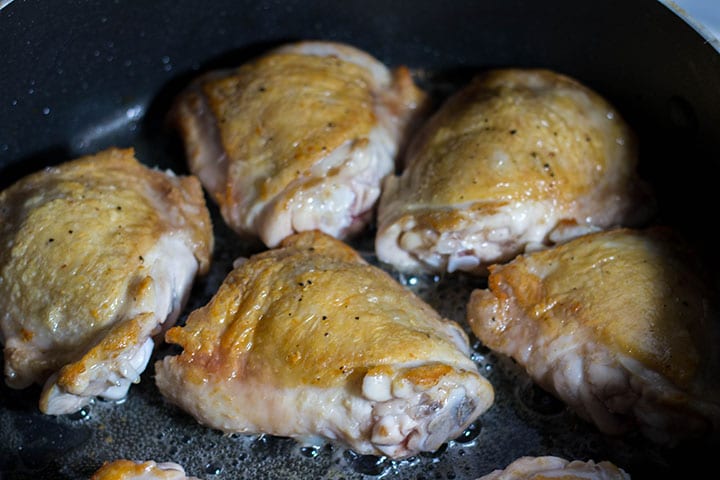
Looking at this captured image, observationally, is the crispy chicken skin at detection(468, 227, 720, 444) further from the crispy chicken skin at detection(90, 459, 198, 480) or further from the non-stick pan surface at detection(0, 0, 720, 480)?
the crispy chicken skin at detection(90, 459, 198, 480)

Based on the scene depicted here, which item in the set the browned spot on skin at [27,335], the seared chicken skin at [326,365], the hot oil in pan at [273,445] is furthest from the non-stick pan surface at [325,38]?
the browned spot on skin at [27,335]

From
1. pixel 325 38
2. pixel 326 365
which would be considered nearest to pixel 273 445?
pixel 326 365

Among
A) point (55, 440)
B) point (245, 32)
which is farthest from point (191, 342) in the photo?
point (245, 32)

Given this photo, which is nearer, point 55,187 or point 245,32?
point 55,187

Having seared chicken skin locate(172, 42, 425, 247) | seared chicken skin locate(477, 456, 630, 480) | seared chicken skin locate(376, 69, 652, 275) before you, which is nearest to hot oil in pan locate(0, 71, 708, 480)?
seared chicken skin locate(477, 456, 630, 480)

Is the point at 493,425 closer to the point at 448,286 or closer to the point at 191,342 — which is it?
the point at 448,286

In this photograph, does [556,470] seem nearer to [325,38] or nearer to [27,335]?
[27,335]
